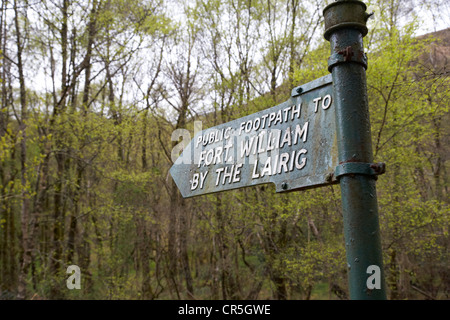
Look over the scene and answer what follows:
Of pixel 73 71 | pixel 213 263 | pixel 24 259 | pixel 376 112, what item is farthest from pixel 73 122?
pixel 376 112

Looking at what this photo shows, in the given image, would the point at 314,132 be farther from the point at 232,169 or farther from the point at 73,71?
the point at 73,71

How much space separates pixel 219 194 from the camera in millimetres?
10719

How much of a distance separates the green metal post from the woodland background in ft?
17.3

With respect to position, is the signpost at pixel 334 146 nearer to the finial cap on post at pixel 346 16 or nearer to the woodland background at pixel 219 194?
the finial cap on post at pixel 346 16

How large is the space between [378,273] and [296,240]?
9667 mm

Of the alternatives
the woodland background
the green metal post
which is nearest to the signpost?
the green metal post

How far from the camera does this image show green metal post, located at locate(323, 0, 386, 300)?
131 centimetres

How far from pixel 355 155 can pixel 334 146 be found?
0.12 m

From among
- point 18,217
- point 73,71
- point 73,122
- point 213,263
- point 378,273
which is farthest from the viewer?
point 18,217

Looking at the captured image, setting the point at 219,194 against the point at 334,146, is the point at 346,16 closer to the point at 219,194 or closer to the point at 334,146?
the point at 334,146

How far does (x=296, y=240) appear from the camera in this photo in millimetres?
10633

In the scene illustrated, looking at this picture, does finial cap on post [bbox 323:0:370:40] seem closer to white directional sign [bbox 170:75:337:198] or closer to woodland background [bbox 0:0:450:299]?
white directional sign [bbox 170:75:337:198]

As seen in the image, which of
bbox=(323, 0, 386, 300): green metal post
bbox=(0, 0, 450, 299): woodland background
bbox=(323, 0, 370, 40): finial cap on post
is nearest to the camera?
bbox=(323, 0, 386, 300): green metal post

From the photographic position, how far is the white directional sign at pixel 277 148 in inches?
59.8
